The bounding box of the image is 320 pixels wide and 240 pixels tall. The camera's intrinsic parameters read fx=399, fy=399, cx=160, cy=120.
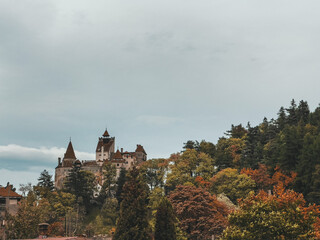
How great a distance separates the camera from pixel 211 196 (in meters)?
62.2

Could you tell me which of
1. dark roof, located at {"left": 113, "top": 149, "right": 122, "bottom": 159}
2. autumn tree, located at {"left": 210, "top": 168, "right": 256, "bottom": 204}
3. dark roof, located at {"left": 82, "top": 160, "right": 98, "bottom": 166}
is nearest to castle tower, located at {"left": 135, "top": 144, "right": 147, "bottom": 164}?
dark roof, located at {"left": 113, "top": 149, "right": 122, "bottom": 159}

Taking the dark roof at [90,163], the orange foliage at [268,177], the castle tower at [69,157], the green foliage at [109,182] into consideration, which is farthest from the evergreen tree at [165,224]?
the dark roof at [90,163]

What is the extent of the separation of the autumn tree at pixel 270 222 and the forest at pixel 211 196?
0.29 ft

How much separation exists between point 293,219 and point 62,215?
220ft

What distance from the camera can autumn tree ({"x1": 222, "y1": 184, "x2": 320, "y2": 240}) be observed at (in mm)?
34812

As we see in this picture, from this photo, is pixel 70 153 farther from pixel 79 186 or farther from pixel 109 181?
pixel 79 186

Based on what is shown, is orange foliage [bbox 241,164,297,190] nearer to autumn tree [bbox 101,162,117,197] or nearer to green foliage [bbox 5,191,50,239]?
green foliage [bbox 5,191,50,239]

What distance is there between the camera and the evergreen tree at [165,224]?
138 feet

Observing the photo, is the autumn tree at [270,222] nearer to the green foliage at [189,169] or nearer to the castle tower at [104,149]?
the green foliage at [189,169]

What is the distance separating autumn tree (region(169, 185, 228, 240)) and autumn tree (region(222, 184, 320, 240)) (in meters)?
17.2

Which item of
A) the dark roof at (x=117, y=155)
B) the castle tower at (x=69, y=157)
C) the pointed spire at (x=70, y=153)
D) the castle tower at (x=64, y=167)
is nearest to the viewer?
the castle tower at (x=64, y=167)

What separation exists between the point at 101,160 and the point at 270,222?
102 m

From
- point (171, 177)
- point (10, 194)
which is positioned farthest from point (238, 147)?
point (10, 194)

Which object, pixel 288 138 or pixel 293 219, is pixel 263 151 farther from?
pixel 293 219
